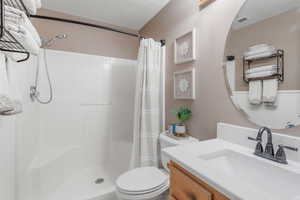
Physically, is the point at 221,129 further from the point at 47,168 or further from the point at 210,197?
the point at 47,168

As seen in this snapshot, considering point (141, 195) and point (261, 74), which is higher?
point (261, 74)

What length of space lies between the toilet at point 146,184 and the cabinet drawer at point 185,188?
367mm

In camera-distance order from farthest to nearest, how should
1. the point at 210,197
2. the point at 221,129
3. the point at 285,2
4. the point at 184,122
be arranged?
the point at 184,122 → the point at 221,129 → the point at 285,2 → the point at 210,197

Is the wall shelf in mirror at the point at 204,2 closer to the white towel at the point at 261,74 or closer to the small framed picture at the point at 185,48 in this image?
the small framed picture at the point at 185,48

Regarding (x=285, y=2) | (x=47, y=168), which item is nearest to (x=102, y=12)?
(x=285, y=2)

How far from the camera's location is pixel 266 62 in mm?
883

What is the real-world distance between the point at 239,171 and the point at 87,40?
2264 mm

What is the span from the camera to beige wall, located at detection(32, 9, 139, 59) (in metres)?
1.88

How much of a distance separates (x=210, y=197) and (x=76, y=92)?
6.24 feet

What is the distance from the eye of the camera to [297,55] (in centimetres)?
76

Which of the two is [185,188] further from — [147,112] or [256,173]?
[147,112]

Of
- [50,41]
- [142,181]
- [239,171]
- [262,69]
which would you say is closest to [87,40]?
[50,41]

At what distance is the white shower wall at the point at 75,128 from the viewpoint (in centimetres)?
156

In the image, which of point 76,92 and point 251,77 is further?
point 76,92
